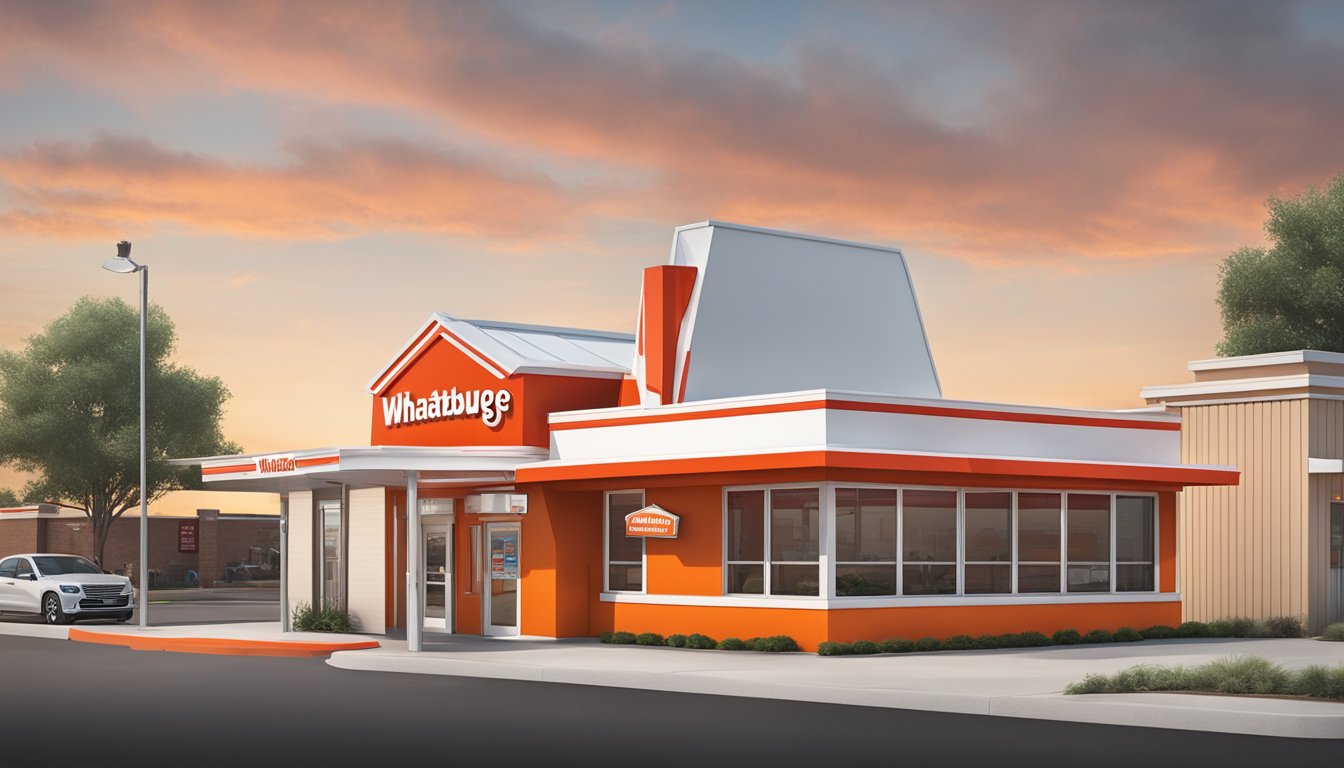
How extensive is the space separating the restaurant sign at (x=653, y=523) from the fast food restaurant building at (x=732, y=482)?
A: 0.15 ft

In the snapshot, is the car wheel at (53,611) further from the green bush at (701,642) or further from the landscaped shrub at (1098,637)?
the landscaped shrub at (1098,637)

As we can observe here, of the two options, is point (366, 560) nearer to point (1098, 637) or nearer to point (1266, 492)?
point (1098, 637)

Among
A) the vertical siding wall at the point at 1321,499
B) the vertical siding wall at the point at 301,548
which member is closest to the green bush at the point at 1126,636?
the vertical siding wall at the point at 1321,499

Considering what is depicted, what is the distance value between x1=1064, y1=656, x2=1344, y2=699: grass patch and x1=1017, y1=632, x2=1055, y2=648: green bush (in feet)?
28.6

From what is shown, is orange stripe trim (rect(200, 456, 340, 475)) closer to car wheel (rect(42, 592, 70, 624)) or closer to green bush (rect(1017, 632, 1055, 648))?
car wheel (rect(42, 592, 70, 624))

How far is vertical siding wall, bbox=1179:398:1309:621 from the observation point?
102 ft

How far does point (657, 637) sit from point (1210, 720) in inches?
520

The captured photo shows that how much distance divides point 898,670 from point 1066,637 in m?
7.16

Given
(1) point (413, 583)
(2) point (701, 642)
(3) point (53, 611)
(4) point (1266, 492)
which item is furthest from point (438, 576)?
(4) point (1266, 492)

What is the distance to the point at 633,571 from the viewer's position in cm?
2908

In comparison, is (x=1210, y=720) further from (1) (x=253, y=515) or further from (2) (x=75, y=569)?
(1) (x=253, y=515)

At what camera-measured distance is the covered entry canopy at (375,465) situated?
91.1ft

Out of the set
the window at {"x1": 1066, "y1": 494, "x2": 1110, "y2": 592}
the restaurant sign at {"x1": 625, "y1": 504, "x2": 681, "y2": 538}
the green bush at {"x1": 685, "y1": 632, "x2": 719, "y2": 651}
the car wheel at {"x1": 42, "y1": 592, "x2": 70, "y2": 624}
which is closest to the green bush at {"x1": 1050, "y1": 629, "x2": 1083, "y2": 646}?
the window at {"x1": 1066, "y1": 494, "x2": 1110, "y2": 592}

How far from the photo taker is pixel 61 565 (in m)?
38.8
